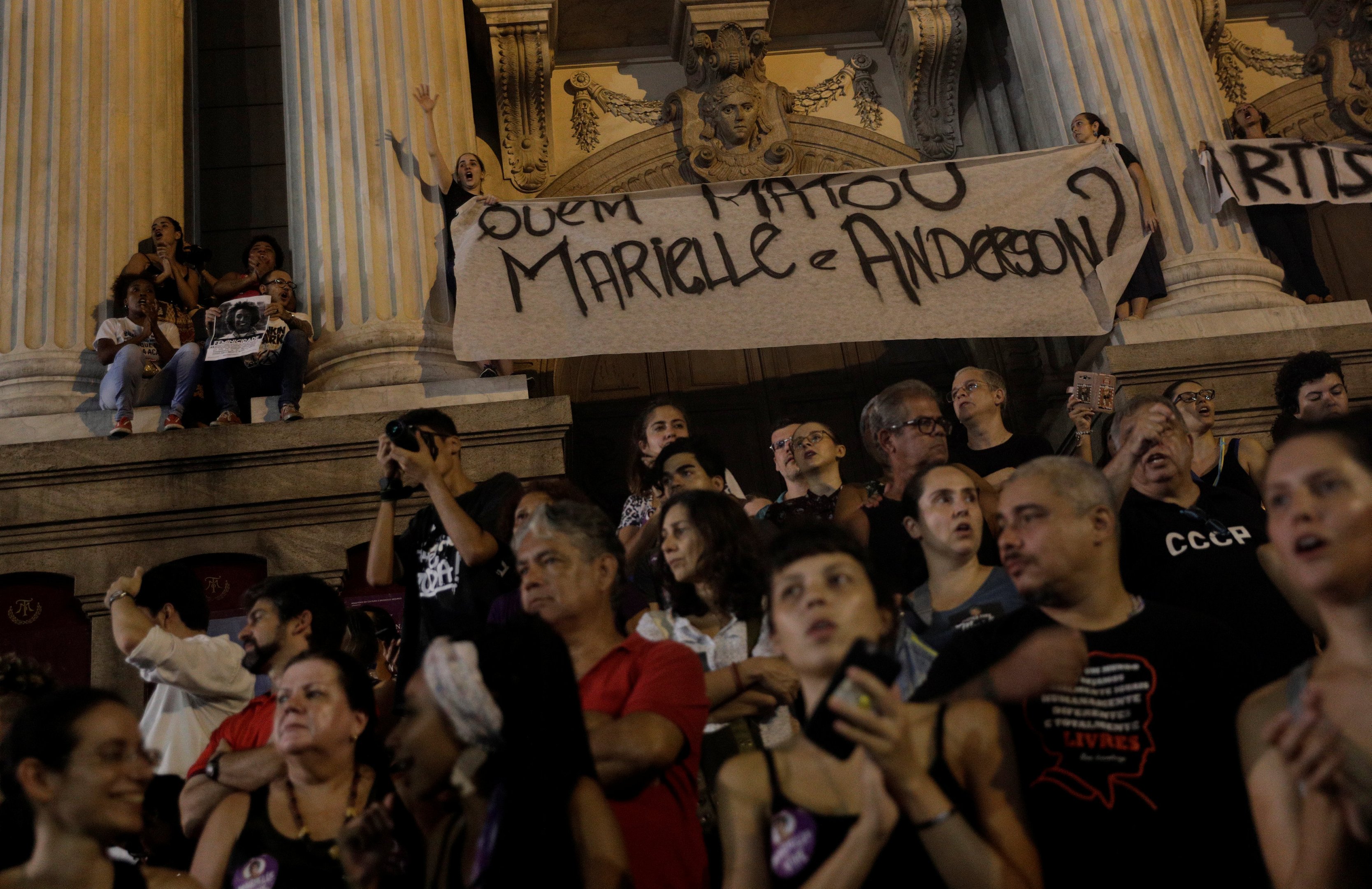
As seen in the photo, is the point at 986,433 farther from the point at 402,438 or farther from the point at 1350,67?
the point at 1350,67

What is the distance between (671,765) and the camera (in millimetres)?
3326

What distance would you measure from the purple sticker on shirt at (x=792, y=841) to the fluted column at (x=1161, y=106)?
6.62 metres

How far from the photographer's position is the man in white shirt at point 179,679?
479cm

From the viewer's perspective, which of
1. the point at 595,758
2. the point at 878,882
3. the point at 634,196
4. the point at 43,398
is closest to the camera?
the point at 878,882

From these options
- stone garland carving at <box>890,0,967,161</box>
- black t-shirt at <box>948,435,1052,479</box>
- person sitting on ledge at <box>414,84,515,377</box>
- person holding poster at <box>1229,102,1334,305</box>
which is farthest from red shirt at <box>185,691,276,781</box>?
stone garland carving at <box>890,0,967,161</box>

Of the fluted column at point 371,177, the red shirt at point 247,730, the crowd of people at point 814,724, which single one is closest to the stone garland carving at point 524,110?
the fluted column at point 371,177

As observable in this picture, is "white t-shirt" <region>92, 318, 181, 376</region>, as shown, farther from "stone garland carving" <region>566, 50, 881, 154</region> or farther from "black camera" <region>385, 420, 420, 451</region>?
"stone garland carving" <region>566, 50, 881, 154</region>

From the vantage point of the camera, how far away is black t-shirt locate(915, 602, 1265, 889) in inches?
115

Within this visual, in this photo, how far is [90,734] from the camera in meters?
3.18

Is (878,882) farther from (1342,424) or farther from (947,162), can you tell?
(947,162)

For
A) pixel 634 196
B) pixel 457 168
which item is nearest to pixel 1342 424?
pixel 634 196

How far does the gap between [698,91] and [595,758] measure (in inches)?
381

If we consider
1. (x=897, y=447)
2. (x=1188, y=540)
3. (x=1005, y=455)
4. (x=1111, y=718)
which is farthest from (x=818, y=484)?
(x=1111, y=718)

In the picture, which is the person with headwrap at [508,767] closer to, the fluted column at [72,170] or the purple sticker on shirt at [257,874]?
the purple sticker on shirt at [257,874]
